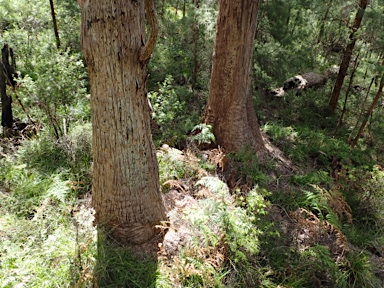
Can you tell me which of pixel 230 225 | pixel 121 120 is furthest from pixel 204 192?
pixel 121 120

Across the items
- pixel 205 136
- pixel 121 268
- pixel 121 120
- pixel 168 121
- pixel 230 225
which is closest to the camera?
pixel 121 120

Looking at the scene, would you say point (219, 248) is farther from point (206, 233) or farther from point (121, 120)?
point (121, 120)

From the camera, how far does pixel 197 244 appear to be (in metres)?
3.23

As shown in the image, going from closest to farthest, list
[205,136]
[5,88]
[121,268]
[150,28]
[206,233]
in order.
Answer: [150,28]
[121,268]
[206,233]
[205,136]
[5,88]

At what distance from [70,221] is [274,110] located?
6777 millimetres

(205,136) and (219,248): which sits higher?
(205,136)

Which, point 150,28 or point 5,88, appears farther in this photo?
point 5,88

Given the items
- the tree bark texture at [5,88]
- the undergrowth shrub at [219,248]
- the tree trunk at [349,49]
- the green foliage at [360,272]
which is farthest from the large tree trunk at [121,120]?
the tree trunk at [349,49]

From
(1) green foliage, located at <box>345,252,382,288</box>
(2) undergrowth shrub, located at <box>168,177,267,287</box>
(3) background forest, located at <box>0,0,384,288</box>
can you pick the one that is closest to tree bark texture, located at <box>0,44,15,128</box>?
(3) background forest, located at <box>0,0,384,288</box>

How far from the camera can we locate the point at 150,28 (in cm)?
239

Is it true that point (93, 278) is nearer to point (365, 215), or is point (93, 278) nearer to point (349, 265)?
point (349, 265)

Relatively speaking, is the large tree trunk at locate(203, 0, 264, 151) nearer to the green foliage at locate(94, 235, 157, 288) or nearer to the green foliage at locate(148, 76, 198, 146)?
the green foliage at locate(148, 76, 198, 146)

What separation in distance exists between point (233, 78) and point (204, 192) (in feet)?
6.99

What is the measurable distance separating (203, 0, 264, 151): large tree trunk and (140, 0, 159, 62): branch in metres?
2.61
